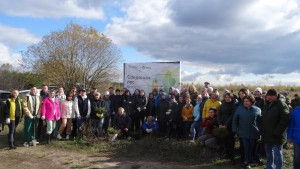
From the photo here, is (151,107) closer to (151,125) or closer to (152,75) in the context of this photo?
(151,125)

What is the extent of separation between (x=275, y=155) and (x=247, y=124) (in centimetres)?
101

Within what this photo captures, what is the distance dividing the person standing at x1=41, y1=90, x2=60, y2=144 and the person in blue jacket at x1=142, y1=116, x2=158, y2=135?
10.1ft

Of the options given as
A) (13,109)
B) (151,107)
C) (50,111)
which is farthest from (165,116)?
(13,109)

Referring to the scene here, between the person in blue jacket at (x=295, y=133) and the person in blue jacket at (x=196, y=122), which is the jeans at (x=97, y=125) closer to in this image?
the person in blue jacket at (x=196, y=122)

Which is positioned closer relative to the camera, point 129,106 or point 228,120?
point 228,120

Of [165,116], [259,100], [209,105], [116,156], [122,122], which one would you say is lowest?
[116,156]

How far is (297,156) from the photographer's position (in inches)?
230

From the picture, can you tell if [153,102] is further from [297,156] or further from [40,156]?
[297,156]

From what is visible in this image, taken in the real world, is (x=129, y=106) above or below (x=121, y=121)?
above

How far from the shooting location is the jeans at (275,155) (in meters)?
6.37

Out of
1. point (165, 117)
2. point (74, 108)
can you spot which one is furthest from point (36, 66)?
point (165, 117)

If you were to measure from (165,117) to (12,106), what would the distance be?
5.08 metres

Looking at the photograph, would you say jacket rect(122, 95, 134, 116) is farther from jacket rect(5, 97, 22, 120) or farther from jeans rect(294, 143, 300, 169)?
jeans rect(294, 143, 300, 169)

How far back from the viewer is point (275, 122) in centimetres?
634
